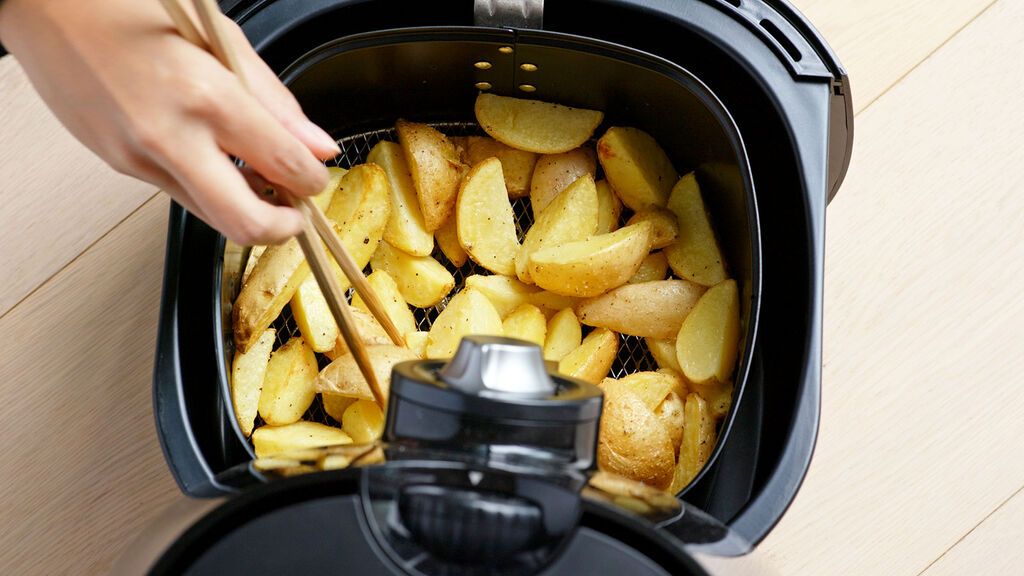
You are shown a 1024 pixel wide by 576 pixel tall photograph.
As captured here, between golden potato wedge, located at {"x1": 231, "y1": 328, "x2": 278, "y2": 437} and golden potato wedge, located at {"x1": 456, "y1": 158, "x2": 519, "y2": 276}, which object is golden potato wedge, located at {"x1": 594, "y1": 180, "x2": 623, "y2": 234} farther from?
golden potato wedge, located at {"x1": 231, "y1": 328, "x2": 278, "y2": 437}

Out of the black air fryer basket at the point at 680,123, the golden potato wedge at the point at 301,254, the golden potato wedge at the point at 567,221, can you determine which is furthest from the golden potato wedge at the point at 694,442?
the golden potato wedge at the point at 301,254

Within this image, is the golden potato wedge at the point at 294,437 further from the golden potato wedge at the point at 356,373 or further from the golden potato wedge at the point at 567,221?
the golden potato wedge at the point at 567,221

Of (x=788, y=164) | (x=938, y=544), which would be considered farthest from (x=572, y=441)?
(x=938, y=544)

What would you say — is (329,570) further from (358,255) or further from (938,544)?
(938,544)

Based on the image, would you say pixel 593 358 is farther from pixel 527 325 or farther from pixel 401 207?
pixel 401 207

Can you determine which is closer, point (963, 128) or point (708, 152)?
point (708, 152)

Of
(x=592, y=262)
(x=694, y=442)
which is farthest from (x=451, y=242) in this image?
(x=694, y=442)
